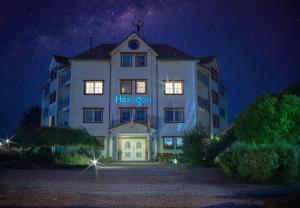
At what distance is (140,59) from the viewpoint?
1523 inches

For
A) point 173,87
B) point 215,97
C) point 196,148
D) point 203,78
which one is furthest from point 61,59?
point 196,148

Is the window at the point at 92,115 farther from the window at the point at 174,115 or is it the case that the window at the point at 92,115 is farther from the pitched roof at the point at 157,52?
the window at the point at 174,115

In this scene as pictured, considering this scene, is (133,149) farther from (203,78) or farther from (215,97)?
(215,97)

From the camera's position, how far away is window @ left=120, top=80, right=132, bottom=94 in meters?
38.3

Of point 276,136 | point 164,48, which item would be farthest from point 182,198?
point 164,48

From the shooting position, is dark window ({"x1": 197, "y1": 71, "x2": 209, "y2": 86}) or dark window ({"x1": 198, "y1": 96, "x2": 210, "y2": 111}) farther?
dark window ({"x1": 197, "y1": 71, "x2": 209, "y2": 86})

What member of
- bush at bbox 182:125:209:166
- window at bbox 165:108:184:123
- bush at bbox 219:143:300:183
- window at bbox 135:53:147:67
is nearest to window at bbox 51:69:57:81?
window at bbox 135:53:147:67

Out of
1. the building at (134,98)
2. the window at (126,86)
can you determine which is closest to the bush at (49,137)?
the building at (134,98)

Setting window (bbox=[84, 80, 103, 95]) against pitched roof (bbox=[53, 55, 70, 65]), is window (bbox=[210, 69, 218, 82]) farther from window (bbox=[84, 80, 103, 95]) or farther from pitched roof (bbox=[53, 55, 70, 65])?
pitched roof (bbox=[53, 55, 70, 65])

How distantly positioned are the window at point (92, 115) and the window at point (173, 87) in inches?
279

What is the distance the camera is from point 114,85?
3822cm

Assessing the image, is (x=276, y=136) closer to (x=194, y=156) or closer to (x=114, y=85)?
(x=194, y=156)

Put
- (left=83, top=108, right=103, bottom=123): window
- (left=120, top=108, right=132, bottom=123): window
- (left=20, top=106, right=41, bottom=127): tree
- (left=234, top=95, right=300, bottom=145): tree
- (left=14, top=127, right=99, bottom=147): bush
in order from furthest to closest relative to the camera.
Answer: (left=20, top=106, right=41, bottom=127): tree, (left=83, top=108, right=103, bottom=123): window, (left=120, top=108, right=132, bottom=123): window, (left=14, top=127, right=99, bottom=147): bush, (left=234, top=95, right=300, bottom=145): tree

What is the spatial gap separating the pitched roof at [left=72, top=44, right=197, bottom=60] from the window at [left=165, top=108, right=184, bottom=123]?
17.7ft
